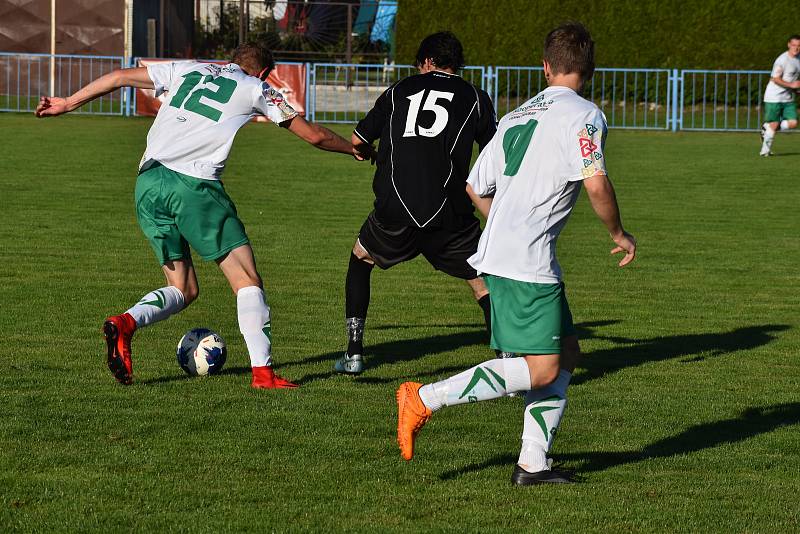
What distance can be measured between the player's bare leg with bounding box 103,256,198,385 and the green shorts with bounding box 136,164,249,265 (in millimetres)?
327

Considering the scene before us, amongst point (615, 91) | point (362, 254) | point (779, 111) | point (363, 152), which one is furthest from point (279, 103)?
point (615, 91)

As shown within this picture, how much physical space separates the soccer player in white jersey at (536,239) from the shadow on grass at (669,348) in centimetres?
231

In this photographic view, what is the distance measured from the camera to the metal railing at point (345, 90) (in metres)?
29.6

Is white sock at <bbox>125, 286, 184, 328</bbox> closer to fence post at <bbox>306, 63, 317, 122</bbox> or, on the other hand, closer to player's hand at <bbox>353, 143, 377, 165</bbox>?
player's hand at <bbox>353, 143, 377, 165</bbox>

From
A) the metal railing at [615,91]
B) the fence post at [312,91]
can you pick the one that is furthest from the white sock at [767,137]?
the fence post at [312,91]

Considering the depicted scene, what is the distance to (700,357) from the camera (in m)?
8.30

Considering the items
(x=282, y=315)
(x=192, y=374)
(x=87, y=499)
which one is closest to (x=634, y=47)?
(x=282, y=315)

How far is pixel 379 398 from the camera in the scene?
Result: 22.9 ft

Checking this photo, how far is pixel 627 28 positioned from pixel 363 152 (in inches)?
1066

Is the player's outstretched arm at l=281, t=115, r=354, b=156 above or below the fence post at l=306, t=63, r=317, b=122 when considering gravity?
below

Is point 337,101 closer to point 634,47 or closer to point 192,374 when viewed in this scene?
point 634,47

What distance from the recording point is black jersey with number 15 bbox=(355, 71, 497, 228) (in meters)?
7.39

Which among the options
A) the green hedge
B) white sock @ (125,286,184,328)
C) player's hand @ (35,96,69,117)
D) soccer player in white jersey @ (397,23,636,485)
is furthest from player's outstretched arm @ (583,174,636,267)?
the green hedge

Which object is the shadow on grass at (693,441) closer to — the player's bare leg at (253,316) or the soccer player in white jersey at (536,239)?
the soccer player in white jersey at (536,239)
